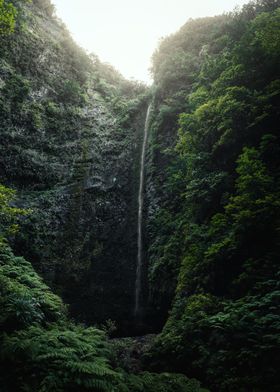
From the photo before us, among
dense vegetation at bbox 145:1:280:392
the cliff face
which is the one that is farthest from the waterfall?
dense vegetation at bbox 145:1:280:392

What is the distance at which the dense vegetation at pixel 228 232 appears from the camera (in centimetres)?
549

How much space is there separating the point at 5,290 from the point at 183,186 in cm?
711

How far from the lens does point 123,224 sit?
1351 cm

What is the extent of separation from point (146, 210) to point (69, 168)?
162 inches

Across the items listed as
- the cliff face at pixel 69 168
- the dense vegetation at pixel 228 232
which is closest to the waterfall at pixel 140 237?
the cliff face at pixel 69 168

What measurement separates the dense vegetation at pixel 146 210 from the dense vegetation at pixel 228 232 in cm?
4

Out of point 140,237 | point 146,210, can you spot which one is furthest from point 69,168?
point 140,237

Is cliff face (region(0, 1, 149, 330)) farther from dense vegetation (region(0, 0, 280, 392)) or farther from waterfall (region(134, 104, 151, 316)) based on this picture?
waterfall (region(134, 104, 151, 316))

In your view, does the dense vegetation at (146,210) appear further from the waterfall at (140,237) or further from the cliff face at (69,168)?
the waterfall at (140,237)

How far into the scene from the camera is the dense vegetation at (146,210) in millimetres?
5426

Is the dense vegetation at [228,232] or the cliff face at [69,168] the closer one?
the dense vegetation at [228,232]

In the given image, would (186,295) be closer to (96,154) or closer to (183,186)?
(183,186)

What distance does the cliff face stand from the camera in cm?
1161

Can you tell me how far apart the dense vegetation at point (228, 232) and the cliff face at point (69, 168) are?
1878 millimetres
